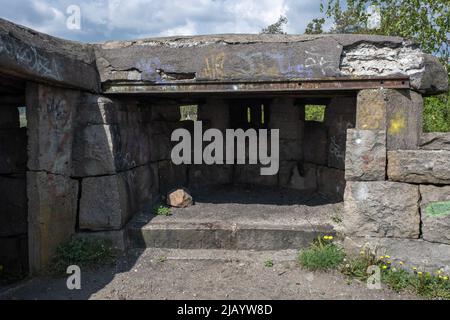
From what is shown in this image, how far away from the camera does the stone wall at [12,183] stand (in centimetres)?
470

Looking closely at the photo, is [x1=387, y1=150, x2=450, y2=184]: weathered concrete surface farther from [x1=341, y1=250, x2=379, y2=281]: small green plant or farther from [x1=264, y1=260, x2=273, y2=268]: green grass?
[x1=264, y1=260, x2=273, y2=268]: green grass

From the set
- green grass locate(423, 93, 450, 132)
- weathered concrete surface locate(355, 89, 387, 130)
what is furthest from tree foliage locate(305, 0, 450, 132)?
weathered concrete surface locate(355, 89, 387, 130)

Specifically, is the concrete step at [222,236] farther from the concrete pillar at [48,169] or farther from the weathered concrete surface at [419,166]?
the weathered concrete surface at [419,166]

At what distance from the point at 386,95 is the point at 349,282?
204 centimetres

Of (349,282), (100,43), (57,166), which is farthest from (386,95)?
(57,166)

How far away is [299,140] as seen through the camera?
20.7 ft

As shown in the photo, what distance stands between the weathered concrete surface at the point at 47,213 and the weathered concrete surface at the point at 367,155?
3257 millimetres

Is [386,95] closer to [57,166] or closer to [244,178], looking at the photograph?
[244,178]

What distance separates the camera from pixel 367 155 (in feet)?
13.2

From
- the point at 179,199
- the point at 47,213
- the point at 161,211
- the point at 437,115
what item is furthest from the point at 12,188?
the point at 437,115

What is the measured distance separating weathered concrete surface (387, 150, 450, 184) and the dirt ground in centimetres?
122

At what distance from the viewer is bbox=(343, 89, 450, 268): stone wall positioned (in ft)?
12.6

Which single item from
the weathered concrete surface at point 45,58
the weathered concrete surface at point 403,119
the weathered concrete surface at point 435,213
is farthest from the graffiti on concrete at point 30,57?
the weathered concrete surface at point 435,213

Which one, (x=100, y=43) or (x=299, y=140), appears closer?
(x=100, y=43)
